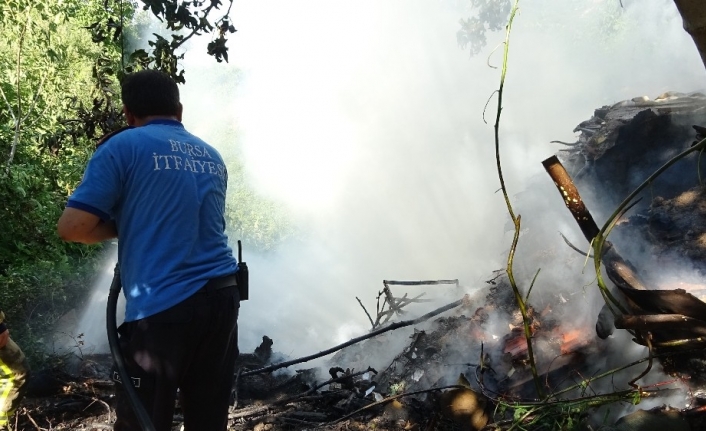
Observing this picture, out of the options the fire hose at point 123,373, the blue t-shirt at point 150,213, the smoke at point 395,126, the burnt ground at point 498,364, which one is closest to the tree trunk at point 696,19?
the burnt ground at point 498,364

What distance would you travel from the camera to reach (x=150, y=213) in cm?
209

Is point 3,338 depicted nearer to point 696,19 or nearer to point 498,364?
point 498,364

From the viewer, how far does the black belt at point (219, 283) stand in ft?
7.10

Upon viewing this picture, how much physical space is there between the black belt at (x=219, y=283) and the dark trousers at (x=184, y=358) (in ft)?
0.05

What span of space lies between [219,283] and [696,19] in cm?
186

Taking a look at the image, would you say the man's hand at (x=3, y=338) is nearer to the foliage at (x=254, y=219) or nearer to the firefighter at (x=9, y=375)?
the firefighter at (x=9, y=375)

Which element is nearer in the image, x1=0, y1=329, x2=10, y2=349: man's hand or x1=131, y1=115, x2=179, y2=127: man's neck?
x1=131, y1=115, x2=179, y2=127: man's neck

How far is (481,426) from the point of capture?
309 cm

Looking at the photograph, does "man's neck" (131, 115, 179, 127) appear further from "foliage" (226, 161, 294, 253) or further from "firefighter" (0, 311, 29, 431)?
"foliage" (226, 161, 294, 253)

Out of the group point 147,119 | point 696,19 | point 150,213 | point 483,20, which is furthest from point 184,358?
point 483,20

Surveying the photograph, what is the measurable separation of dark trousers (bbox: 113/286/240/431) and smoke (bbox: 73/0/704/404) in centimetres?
545

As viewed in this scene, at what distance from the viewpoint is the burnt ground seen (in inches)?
124

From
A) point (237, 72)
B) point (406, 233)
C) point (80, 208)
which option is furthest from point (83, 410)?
point (237, 72)

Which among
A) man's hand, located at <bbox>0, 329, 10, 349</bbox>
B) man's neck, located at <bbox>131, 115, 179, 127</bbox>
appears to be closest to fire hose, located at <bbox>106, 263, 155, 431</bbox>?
man's neck, located at <bbox>131, 115, 179, 127</bbox>
